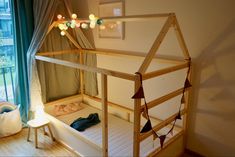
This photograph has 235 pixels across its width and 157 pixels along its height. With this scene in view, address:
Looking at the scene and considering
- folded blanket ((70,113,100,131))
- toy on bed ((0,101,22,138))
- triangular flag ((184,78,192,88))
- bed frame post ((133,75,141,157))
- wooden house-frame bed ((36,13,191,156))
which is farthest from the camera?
toy on bed ((0,101,22,138))

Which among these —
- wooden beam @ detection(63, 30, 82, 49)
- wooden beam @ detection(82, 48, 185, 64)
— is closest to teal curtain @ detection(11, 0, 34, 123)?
wooden beam @ detection(63, 30, 82, 49)

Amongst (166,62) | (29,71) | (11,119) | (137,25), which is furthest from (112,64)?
(11,119)

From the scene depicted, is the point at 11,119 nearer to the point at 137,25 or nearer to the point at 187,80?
the point at 137,25

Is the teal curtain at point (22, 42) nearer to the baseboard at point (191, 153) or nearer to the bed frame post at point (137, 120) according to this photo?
the bed frame post at point (137, 120)

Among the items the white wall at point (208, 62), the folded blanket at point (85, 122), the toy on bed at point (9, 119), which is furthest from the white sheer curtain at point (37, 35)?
the white wall at point (208, 62)

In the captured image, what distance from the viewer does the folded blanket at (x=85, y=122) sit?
2973mm

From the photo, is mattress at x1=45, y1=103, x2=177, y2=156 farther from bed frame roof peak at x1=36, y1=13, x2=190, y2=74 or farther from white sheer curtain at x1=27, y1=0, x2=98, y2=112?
bed frame roof peak at x1=36, y1=13, x2=190, y2=74

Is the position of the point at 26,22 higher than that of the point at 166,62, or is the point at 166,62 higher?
the point at 26,22

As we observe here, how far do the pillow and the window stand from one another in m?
0.80

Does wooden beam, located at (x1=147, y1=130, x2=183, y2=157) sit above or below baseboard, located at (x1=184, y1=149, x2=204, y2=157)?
above

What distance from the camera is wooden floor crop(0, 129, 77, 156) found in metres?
2.78

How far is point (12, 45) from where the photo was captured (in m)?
3.34

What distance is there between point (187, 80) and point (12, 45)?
2.69 metres

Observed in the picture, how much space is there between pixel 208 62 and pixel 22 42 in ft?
8.74
